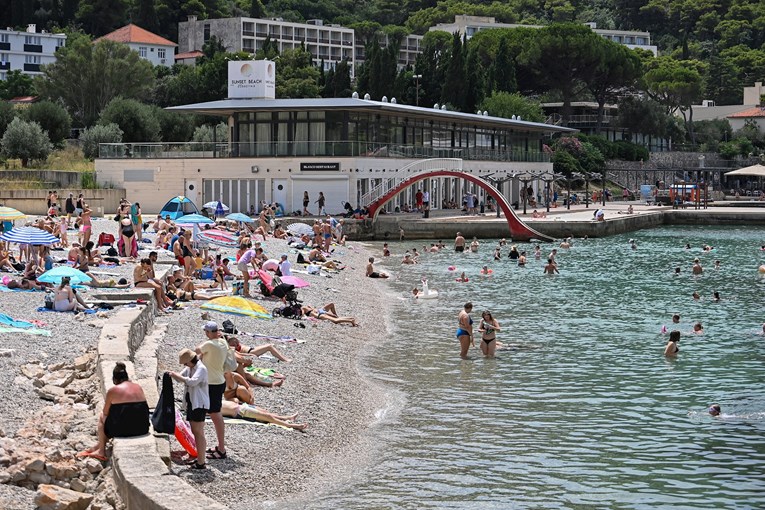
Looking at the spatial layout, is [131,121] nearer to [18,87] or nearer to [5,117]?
[5,117]

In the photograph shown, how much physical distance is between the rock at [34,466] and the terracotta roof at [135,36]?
389 ft

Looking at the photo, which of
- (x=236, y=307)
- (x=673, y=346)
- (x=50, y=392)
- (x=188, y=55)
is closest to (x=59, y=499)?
(x=50, y=392)

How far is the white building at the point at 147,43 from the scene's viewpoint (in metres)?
128

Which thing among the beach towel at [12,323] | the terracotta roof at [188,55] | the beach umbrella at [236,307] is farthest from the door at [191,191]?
the terracotta roof at [188,55]

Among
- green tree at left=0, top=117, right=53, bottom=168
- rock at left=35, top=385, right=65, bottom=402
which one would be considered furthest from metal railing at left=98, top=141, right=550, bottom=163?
rock at left=35, top=385, right=65, bottom=402

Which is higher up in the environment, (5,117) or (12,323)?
(5,117)

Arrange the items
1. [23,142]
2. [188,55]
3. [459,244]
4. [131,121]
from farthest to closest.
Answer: [188,55] → [131,121] → [23,142] → [459,244]

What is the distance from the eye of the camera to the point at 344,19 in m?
172

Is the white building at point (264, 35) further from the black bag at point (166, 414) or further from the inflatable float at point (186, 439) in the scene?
the black bag at point (166, 414)

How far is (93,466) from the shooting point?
1290cm

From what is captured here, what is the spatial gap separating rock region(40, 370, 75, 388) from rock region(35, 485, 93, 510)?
172 inches

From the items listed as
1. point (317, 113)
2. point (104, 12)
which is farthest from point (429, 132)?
point (104, 12)

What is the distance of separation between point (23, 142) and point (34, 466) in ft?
173

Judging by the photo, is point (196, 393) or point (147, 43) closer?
point (196, 393)
